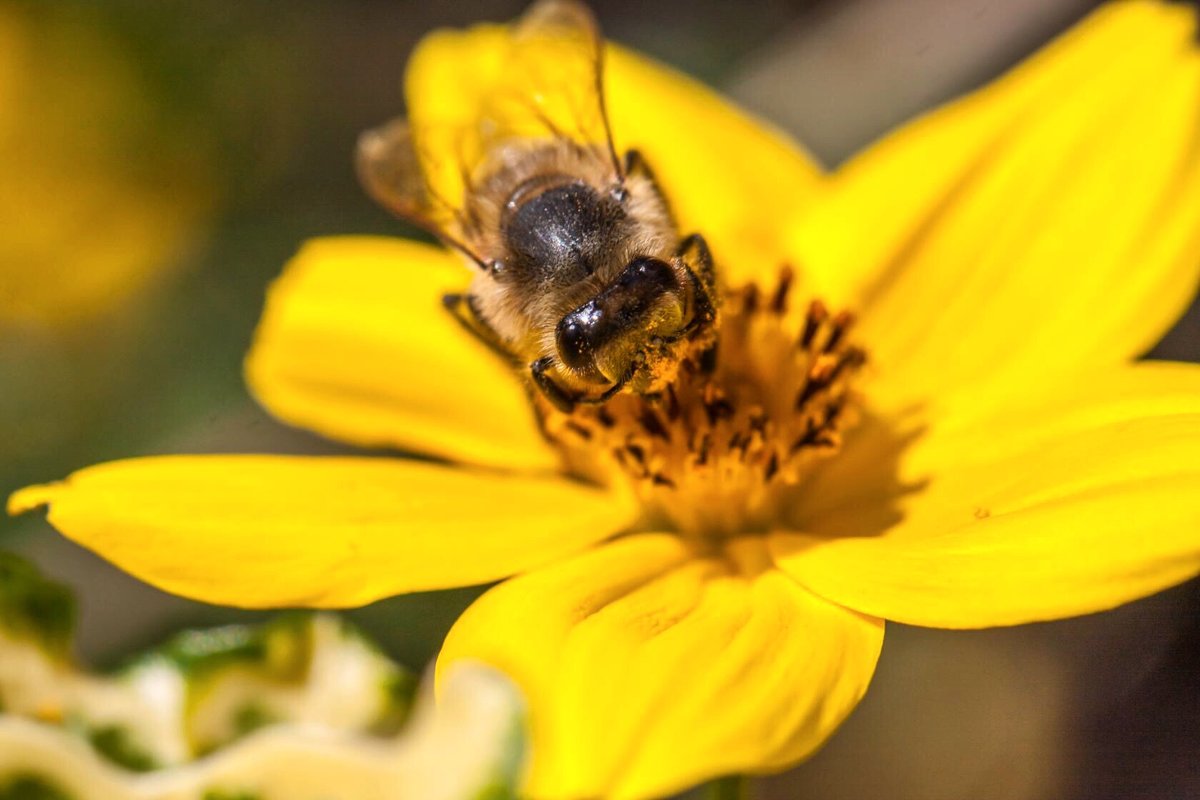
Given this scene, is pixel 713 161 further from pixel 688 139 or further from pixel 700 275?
pixel 700 275

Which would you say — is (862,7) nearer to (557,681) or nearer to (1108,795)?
(1108,795)

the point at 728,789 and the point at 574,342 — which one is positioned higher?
the point at 574,342

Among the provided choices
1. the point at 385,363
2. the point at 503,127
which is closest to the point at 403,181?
the point at 503,127

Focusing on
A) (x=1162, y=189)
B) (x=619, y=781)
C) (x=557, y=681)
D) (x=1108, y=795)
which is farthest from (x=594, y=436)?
(x=1108, y=795)

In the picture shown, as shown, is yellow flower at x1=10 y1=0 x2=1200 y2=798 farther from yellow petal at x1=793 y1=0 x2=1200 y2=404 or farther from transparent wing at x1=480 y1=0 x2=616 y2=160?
transparent wing at x1=480 y1=0 x2=616 y2=160

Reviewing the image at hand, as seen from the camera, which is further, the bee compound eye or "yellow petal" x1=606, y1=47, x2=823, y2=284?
"yellow petal" x1=606, y1=47, x2=823, y2=284

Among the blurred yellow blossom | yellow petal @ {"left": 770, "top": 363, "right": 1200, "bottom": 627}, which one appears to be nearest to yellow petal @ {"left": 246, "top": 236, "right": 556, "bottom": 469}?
yellow petal @ {"left": 770, "top": 363, "right": 1200, "bottom": 627}

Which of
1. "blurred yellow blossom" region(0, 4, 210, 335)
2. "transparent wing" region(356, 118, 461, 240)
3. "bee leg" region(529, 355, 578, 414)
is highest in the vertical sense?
"transparent wing" region(356, 118, 461, 240)
